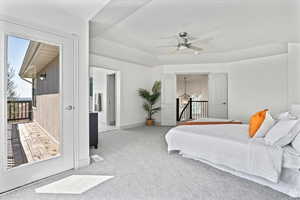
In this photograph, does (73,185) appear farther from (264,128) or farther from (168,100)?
(168,100)

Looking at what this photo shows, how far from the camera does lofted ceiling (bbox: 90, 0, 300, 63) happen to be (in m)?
2.85

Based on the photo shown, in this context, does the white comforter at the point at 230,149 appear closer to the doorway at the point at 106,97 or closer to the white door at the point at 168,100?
the white door at the point at 168,100

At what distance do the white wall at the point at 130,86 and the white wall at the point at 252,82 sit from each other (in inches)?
39.9

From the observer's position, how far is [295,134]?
202 centimetres

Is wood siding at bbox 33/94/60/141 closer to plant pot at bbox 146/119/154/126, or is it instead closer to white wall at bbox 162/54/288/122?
plant pot at bbox 146/119/154/126

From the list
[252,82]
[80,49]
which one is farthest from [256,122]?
[252,82]

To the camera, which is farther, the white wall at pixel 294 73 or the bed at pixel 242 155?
the white wall at pixel 294 73

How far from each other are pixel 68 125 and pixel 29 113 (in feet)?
1.72

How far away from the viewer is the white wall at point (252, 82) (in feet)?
17.9

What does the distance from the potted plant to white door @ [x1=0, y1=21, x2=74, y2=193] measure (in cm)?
418

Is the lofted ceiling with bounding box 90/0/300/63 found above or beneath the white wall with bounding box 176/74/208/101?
above

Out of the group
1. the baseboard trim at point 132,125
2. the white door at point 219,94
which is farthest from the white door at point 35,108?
the white door at point 219,94

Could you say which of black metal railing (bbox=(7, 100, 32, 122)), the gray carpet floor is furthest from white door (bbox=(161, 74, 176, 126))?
black metal railing (bbox=(7, 100, 32, 122))

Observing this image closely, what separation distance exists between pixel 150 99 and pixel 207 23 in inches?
144
